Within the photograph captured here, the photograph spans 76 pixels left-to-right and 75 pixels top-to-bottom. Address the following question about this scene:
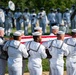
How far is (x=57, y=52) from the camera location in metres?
10.4

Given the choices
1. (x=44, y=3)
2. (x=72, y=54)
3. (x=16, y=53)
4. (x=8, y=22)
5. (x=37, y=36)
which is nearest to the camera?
(x=37, y=36)

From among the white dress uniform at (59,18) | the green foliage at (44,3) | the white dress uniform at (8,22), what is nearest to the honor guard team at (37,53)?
the white dress uniform at (8,22)

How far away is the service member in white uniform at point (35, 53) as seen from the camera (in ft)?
33.6

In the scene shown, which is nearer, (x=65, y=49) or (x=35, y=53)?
(x=35, y=53)

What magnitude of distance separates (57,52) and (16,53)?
0.97 meters

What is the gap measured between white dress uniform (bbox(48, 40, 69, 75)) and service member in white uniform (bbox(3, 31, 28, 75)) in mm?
668

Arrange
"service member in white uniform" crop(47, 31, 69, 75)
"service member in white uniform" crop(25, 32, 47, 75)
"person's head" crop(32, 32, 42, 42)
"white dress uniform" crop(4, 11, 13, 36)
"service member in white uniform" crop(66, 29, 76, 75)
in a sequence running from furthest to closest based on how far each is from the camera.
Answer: "white dress uniform" crop(4, 11, 13, 36), "service member in white uniform" crop(66, 29, 76, 75), "service member in white uniform" crop(47, 31, 69, 75), "service member in white uniform" crop(25, 32, 47, 75), "person's head" crop(32, 32, 42, 42)

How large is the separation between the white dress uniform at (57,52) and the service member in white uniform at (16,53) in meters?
0.67

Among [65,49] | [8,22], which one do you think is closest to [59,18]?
[8,22]

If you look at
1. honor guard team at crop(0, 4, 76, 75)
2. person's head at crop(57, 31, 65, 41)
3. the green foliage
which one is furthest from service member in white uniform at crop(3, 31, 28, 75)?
the green foliage

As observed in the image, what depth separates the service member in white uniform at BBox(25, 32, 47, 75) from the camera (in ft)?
33.6

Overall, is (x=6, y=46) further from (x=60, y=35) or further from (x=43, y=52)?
(x=60, y=35)

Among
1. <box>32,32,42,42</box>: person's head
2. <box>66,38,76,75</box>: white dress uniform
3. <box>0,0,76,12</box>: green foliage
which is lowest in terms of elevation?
<box>66,38,76,75</box>: white dress uniform

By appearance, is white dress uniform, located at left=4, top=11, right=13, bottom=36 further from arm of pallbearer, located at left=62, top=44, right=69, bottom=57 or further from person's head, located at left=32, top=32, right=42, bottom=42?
person's head, located at left=32, top=32, right=42, bottom=42
